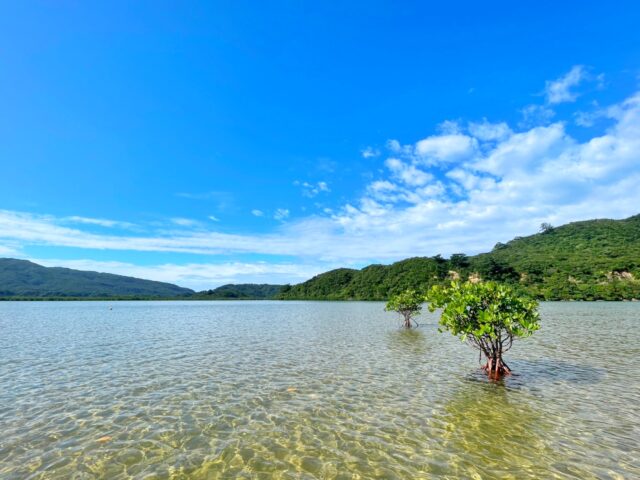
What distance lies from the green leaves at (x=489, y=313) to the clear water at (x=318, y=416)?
9.20ft

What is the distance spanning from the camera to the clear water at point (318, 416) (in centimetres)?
994

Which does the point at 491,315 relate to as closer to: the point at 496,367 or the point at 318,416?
the point at 496,367

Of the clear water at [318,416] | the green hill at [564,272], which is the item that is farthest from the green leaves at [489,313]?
the green hill at [564,272]

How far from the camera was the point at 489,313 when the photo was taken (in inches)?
773

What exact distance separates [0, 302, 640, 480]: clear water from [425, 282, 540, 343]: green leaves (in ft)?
9.20

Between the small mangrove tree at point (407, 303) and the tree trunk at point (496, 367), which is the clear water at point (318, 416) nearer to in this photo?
the tree trunk at point (496, 367)

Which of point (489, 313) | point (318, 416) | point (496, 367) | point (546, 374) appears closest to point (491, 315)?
point (489, 313)

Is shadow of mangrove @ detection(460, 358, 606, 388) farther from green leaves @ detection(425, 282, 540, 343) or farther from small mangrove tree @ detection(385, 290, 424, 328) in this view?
small mangrove tree @ detection(385, 290, 424, 328)

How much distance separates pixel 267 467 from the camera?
9.89 metres

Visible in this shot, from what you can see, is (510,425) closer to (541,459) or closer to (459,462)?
(541,459)

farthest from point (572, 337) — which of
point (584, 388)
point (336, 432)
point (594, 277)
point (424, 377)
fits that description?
point (594, 277)

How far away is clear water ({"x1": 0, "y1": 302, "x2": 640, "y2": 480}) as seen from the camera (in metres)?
9.94

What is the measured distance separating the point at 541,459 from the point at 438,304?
12655 mm

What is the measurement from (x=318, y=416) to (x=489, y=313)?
11415mm
